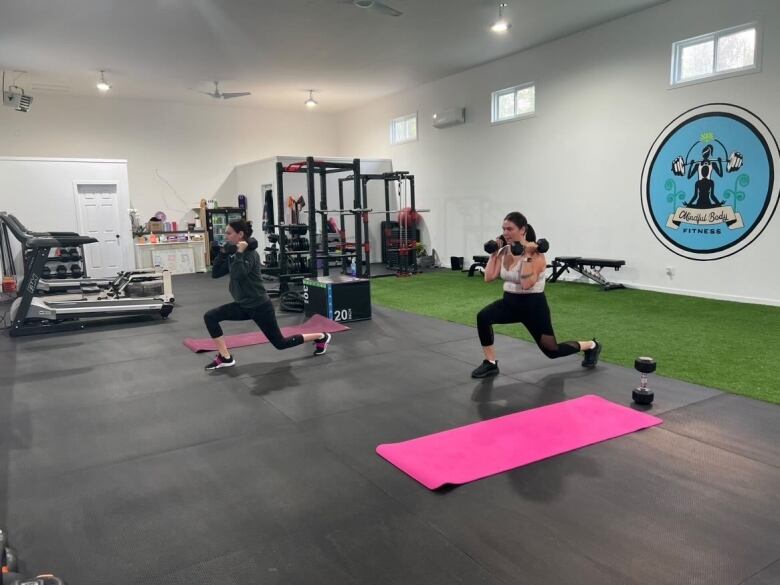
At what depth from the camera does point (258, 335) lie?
243 inches

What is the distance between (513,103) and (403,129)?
3447 mm

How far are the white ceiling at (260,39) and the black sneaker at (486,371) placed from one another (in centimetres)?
495

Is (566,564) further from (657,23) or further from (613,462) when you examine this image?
(657,23)

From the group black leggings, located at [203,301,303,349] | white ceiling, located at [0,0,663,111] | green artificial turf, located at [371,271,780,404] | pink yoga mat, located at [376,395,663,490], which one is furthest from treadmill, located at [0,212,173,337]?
pink yoga mat, located at [376,395,663,490]

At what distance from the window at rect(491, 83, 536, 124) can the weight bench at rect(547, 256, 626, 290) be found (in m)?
2.73

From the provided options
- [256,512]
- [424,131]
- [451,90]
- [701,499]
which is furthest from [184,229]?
[701,499]

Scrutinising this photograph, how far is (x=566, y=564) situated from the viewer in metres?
2.14

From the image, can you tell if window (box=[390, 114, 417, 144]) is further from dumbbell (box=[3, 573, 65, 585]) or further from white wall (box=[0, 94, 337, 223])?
dumbbell (box=[3, 573, 65, 585])

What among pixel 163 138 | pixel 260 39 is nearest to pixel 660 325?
pixel 260 39

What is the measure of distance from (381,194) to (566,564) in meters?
11.7

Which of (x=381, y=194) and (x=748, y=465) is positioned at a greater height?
(x=381, y=194)

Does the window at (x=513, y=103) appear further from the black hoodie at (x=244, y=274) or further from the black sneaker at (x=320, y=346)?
the black hoodie at (x=244, y=274)

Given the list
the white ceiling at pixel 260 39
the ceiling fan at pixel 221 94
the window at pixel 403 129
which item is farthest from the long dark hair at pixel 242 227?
the window at pixel 403 129

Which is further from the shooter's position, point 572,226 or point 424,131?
point 424,131
